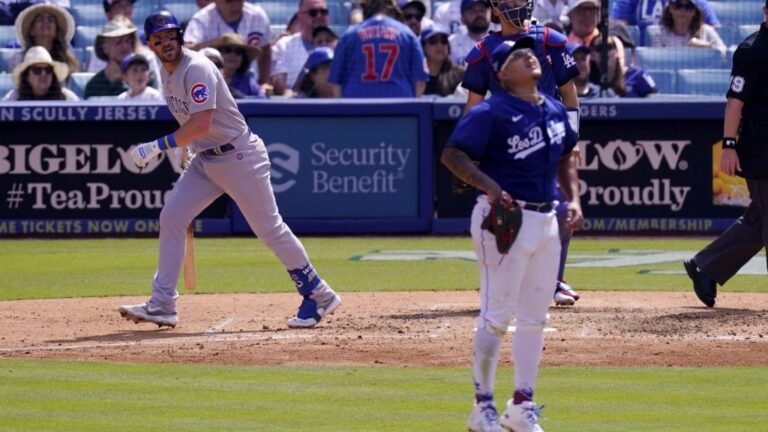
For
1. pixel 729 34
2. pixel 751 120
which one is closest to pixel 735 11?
pixel 729 34

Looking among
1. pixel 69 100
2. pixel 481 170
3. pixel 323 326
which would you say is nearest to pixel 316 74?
pixel 69 100

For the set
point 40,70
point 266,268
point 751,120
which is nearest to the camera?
point 751,120

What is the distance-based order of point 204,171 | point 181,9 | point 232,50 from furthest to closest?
point 181,9 < point 232,50 < point 204,171

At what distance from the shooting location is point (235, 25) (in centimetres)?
1727

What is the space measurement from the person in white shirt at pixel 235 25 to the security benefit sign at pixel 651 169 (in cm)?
389

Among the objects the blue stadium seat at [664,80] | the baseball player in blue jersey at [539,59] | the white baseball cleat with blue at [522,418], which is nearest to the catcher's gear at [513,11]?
the baseball player in blue jersey at [539,59]

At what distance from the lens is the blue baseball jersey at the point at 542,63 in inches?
365

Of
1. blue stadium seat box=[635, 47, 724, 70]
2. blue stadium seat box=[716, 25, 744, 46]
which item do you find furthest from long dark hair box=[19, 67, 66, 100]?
blue stadium seat box=[716, 25, 744, 46]

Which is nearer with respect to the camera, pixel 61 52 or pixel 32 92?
pixel 32 92

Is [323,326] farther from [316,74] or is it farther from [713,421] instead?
[316,74]

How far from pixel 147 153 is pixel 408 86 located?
7.16 meters

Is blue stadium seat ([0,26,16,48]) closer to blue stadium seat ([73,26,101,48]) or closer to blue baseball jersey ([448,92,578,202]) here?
blue stadium seat ([73,26,101,48])

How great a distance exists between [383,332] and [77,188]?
23.6 feet

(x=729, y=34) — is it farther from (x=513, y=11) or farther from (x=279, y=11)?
(x=513, y=11)
